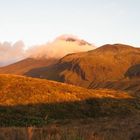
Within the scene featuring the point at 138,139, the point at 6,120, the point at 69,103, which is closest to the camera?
the point at 138,139

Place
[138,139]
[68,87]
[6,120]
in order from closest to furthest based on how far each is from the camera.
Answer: [138,139] → [6,120] → [68,87]

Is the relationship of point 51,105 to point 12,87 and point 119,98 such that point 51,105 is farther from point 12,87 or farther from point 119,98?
point 119,98

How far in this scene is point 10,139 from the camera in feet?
34.8

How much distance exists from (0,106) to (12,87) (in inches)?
264

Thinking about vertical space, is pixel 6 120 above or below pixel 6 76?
below

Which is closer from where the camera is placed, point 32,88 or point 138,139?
point 138,139

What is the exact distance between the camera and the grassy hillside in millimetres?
38162

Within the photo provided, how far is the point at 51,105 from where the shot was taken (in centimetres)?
4184

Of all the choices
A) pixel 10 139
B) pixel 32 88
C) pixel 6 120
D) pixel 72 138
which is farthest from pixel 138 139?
pixel 32 88

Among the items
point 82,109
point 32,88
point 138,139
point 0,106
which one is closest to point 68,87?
point 32,88

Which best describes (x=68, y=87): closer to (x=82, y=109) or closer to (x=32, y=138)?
(x=82, y=109)

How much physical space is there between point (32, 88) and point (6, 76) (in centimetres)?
596

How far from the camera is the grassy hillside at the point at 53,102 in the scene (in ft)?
125

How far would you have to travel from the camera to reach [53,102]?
4288 cm
